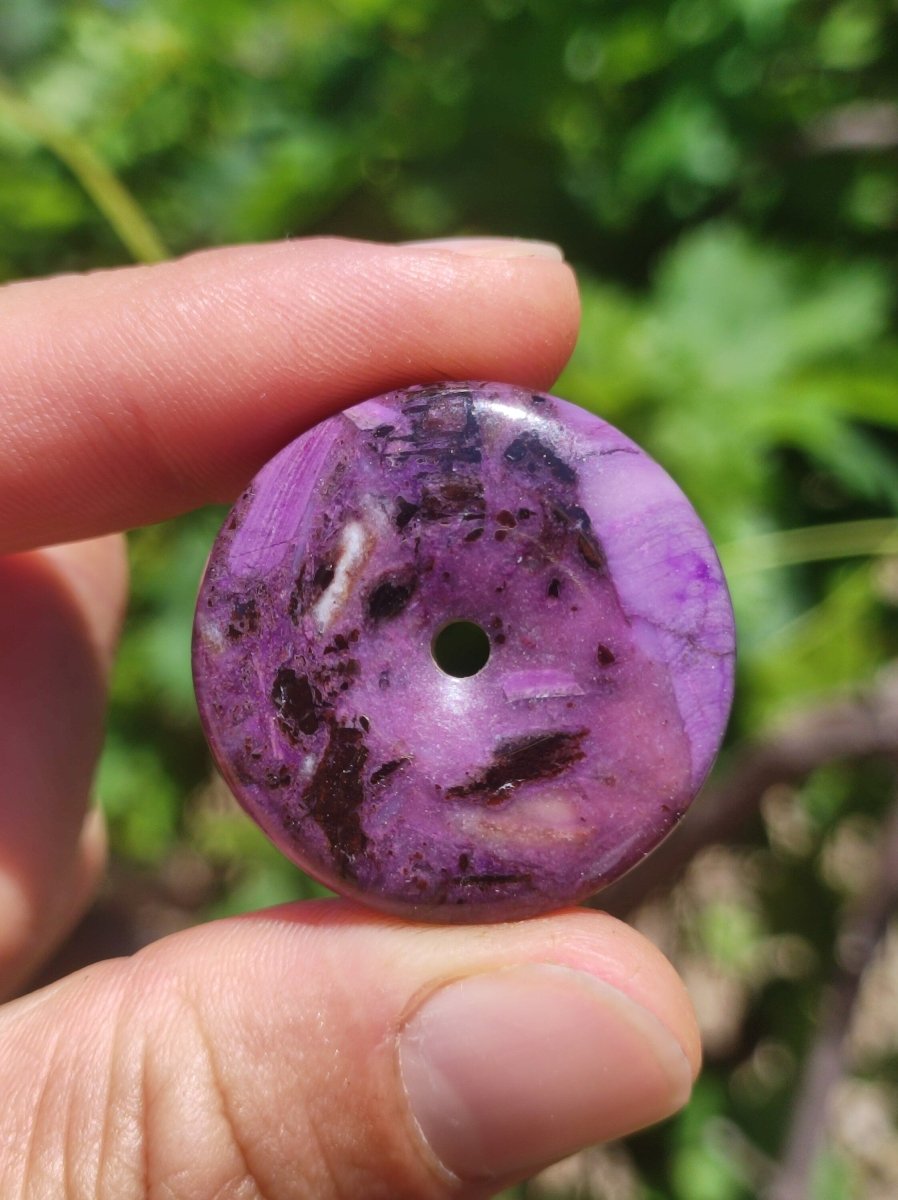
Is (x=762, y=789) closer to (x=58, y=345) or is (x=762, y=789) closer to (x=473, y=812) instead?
(x=473, y=812)

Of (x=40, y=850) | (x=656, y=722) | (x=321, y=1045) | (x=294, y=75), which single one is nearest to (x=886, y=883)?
(x=656, y=722)

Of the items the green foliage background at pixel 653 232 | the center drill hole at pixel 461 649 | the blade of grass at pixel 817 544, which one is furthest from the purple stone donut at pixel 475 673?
the blade of grass at pixel 817 544

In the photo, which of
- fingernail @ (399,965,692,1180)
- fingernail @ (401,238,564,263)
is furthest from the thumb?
fingernail @ (401,238,564,263)

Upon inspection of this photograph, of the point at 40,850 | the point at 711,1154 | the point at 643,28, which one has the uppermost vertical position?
the point at 643,28

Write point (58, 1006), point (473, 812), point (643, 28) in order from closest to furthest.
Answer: point (473, 812) → point (58, 1006) → point (643, 28)

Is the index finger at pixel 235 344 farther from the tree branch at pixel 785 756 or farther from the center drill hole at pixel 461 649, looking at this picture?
the tree branch at pixel 785 756

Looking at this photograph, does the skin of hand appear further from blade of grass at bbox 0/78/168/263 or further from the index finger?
blade of grass at bbox 0/78/168/263
